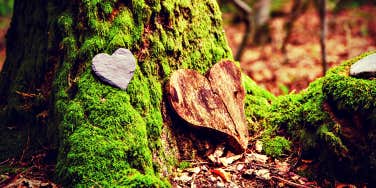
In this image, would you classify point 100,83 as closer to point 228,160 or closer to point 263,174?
point 228,160

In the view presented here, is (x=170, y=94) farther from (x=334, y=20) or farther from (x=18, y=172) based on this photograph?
(x=334, y=20)

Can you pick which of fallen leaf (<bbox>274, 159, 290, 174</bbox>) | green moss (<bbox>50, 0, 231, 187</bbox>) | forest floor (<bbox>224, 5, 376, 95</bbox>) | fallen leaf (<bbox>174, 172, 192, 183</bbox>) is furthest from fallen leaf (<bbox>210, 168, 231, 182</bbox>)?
forest floor (<bbox>224, 5, 376, 95</bbox>)

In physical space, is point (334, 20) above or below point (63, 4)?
above

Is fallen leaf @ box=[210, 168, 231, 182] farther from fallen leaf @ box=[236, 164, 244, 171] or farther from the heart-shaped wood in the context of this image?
the heart-shaped wood

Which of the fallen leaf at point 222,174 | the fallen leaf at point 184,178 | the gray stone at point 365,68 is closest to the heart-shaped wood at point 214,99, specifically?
the fallen leaf at point 222,174

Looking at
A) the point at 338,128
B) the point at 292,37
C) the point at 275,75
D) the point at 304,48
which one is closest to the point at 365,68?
the point at 338,128

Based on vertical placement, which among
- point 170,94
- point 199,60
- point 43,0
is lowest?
point 170,94

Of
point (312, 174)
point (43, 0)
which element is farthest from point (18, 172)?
point (312, 174)

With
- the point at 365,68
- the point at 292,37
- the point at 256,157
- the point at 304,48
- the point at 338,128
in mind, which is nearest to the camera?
the point at 338,128
